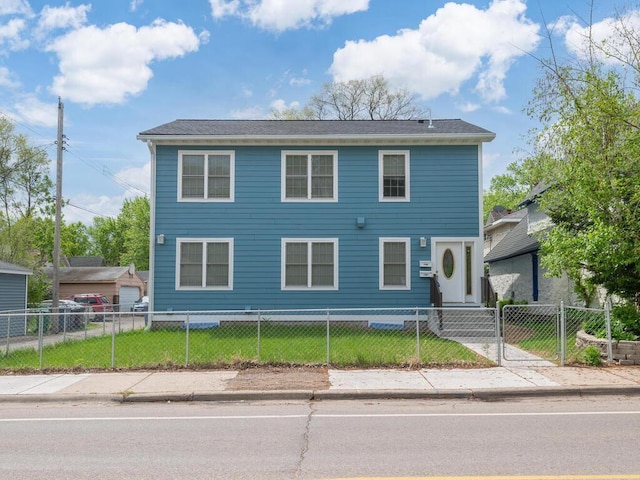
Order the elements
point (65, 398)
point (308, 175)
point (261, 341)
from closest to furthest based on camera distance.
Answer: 1. point (65, 398)
2. point (261, 341)
3. point (308, 175)

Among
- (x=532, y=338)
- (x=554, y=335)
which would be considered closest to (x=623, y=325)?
(x=554, y=335)

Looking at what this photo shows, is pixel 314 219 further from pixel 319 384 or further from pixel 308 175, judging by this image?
pixel 319 384

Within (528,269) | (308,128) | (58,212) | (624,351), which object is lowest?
(624,351)

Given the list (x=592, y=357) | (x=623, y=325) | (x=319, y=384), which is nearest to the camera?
(x=319, y=384)

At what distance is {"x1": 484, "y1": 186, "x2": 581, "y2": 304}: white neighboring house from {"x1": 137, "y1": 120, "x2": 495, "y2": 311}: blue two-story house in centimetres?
290

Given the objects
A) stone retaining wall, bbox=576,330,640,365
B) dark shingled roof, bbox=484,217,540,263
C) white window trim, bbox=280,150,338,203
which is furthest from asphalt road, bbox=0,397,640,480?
dark shingled roof, bbox=484,217,540,263

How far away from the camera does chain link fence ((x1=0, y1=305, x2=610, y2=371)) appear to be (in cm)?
1110

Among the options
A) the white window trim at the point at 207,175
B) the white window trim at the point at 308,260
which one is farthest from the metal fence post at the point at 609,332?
the white window trim at the point at 207,175

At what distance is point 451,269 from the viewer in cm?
1770

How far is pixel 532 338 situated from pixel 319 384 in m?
7.63

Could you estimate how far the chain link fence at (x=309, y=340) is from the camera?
36.4 feet

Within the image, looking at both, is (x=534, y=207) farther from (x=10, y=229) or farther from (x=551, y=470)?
(x=10, y=229)

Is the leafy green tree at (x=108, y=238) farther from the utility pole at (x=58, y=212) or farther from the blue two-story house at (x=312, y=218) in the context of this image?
the blue two-story house at (x=312, y=218)

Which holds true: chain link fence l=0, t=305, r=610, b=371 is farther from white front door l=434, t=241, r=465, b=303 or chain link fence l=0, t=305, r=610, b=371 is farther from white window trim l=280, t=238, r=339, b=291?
white front door l=434, t=241, r=465, b=303
